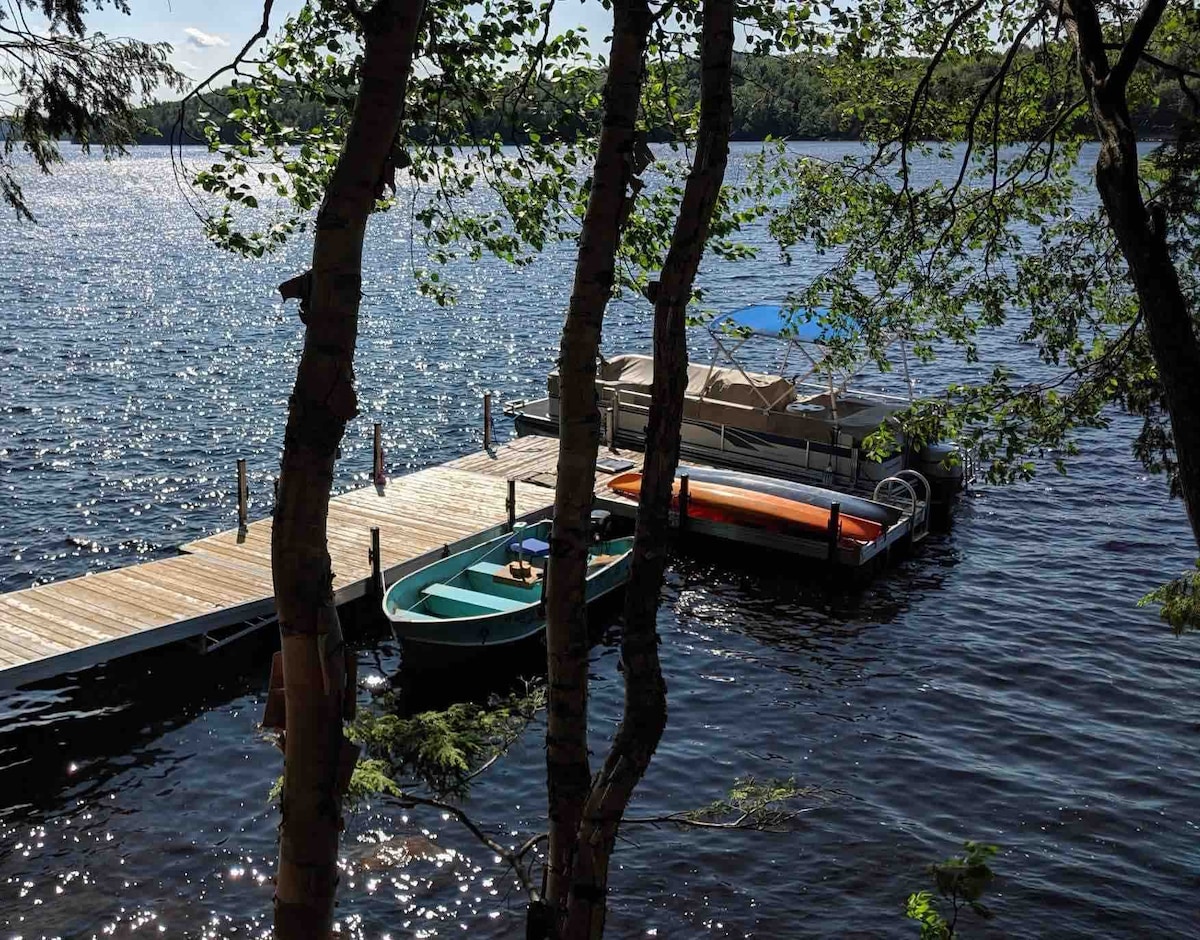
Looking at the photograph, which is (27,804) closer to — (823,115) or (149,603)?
(149,603)

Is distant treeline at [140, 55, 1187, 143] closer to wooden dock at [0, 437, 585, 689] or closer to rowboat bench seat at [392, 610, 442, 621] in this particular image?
wooden dock at [0, 437, 585, 689]

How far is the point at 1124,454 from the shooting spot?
33656 millimetres

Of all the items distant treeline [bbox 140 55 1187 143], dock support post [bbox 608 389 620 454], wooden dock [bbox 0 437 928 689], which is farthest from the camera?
dock support post [bbox 608 389 620 454]

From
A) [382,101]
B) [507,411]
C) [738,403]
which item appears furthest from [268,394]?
[382,101]

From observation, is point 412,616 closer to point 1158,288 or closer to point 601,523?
point 601,523

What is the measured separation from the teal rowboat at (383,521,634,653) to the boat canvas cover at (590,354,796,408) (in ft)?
24.7

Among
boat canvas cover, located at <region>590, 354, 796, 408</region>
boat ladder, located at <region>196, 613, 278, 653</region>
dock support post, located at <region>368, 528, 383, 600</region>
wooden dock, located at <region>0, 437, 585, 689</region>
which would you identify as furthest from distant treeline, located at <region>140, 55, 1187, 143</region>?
boat canvas cover, located at <region>590, 354, 796, 408</region>

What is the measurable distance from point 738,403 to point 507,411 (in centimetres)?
713

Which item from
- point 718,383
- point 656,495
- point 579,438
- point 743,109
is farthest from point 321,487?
point 718,383

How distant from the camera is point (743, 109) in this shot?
12.0 m

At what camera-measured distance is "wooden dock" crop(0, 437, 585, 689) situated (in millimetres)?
17469

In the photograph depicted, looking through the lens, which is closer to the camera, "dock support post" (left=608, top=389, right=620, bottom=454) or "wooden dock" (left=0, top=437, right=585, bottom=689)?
"wooden dock" (left=0, top=437, right=585, bottom=689)

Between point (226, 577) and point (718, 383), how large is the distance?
14663 mm

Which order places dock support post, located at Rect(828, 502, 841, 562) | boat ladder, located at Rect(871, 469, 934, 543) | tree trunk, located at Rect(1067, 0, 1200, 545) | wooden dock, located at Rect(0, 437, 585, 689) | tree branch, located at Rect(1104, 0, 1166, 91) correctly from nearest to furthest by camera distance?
tree trunk, located at Rect(1067, 0, 1200, 545) < tree branch, located at Rect(1104, 0, 1166, 91) < wooden dock, located at Rect(0, 437, 585, 689) < dock support post, located at Rect(828, 502, 841, 562) < boat ladder, located at Rect(871, 469, 934, 543)
